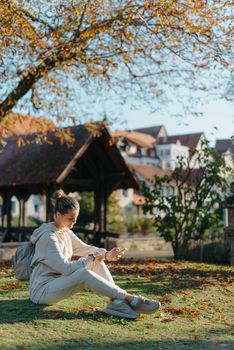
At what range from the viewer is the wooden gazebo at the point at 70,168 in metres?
19.5

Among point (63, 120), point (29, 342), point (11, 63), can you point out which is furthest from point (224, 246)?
point (29, 342)

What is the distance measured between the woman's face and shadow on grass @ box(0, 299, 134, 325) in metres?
1.03

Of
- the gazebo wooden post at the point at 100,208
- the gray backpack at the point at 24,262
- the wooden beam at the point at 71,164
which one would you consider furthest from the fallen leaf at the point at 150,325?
the gazebo wooden post at the point at 100,208

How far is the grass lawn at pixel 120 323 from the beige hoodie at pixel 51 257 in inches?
14.5

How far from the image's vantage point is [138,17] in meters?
11.9

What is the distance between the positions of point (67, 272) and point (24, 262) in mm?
911

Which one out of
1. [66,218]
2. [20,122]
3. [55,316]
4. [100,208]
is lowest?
[55,316]

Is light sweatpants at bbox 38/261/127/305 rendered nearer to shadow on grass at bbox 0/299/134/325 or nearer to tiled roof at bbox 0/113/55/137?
shadow on grass at bbox 0/299/134/325

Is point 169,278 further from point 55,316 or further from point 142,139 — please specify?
point 142,139

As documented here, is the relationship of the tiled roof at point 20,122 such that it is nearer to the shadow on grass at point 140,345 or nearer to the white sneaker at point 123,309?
the white sneaker at point 123,309

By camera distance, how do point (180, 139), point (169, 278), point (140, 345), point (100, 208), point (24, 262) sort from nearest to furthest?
point (140, 345)
point (24, 262)
point (169, 278)
point (100, 208)
point (180, 139)

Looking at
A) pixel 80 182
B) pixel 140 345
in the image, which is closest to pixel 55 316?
pixel 140 345

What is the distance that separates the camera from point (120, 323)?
5820 mm

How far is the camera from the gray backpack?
6.48m
